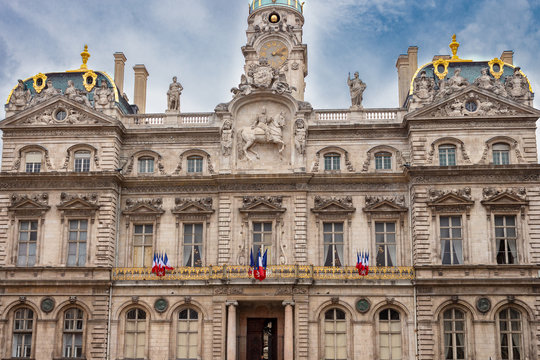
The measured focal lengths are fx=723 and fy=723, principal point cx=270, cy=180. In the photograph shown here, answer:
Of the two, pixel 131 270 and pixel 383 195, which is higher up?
pixel 383 195

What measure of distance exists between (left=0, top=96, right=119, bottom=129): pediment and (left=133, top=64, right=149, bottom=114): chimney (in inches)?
221

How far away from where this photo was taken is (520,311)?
36.0 meters

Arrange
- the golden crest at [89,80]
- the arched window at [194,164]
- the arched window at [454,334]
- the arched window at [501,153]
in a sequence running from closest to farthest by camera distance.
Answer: the arched window at [454,334] → the arched window at [501,153] → the arched window at [194,164] → the golden crest at [89,80]

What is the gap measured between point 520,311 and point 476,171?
7.34 meters

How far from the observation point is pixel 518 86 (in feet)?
127

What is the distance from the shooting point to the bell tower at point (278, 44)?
4350 centimetres

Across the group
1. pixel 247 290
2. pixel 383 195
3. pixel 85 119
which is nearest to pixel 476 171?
pixel 383 195

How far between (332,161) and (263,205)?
4563 millimetres

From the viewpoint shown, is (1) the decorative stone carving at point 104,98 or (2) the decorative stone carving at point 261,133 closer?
(2) the decorative stone carving at point 261,133

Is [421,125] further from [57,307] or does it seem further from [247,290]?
[57,307]

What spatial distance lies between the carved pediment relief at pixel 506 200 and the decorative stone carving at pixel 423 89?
239 inches

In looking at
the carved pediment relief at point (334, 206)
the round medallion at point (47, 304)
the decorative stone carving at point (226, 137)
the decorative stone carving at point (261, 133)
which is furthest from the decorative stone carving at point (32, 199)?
the carved pediment relief at point (334, 206)

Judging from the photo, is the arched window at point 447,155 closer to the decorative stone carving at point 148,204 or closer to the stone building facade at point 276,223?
the stone building facade at point 276,223

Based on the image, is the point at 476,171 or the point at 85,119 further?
the point at 85,119
